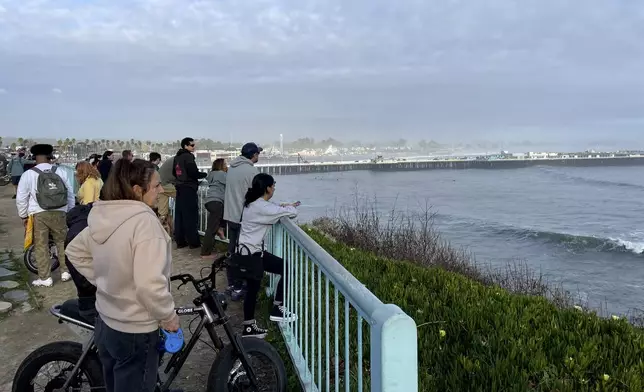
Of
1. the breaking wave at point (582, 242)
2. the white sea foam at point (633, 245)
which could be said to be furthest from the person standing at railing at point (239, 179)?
the white sea foam at point (633, 245)

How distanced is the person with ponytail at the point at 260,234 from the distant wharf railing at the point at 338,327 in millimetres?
105

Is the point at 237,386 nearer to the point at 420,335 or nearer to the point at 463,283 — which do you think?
the point at 420,335

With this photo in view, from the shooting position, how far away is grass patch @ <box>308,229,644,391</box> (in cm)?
382

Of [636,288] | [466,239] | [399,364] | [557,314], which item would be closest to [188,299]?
[557,314]

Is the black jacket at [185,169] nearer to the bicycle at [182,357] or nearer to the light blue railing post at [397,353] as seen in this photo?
the bicycle at [182,357]

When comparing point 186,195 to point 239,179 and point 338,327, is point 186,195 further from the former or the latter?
point 338,327

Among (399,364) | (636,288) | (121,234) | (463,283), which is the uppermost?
(121,234)

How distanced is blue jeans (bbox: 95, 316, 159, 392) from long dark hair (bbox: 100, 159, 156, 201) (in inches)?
27.9

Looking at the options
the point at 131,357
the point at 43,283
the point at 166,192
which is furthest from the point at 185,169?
the point at 131,357

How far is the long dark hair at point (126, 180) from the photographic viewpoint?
2.66m

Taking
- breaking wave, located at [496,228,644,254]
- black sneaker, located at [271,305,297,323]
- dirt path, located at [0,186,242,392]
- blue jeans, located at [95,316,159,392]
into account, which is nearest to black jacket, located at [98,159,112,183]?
dirt path, located at [0,186,242,392]

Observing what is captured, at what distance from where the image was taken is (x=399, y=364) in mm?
1749

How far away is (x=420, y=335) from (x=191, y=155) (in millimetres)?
5344

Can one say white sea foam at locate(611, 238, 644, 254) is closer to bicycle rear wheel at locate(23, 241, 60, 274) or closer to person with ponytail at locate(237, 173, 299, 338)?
person with ponytail at locate(237, 173, 299, 338)
